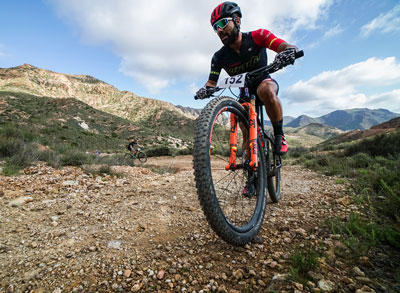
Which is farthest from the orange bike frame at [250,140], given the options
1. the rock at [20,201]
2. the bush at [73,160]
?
the bush at [73,160]

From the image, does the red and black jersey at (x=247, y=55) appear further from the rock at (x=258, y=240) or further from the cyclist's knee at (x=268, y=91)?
the rock at (x=258, y=240)

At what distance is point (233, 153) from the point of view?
2.24m

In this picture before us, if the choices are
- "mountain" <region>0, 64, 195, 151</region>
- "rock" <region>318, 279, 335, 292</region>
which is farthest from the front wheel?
"mountain" <region>0, 64, 195, 151</region>

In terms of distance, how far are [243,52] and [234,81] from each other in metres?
0.64

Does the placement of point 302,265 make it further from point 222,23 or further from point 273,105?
point 222,23

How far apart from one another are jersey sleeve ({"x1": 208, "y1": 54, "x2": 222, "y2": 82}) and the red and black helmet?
1.65ft

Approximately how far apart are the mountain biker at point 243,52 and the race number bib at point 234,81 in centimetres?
26

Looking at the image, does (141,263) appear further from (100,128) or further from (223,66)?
(100,128)

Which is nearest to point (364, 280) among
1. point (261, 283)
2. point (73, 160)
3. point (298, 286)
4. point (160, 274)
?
point (298, 286)

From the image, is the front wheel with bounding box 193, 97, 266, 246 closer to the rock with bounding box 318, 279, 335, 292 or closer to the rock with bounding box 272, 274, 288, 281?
the rock with bounding box 272, 274, 288, 281

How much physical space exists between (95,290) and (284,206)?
8.41ft

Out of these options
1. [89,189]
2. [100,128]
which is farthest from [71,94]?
[89,189]

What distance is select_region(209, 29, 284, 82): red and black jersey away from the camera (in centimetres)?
263

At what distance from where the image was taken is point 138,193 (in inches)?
132
